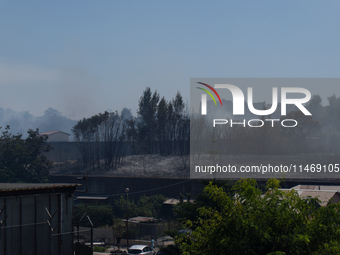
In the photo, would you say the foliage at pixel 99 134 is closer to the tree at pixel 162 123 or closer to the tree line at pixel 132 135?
the tree line at pixel 132 135

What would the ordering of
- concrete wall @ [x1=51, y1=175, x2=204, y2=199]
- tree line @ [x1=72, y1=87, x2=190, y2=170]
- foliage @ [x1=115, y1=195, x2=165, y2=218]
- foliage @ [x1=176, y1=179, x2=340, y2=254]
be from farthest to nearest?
tree line @ [x1=72, y1=87, x2=190, y2=170], concrete wall @ [x1=51, y1=175, x2=204, y2=199], foliage @ [x1=115, y1=195, x2=165, y2=218], foliage @ [x1=176, y1=179, x2=340, y2=254]

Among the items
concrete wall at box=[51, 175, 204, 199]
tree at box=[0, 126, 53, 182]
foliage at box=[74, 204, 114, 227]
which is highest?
tree at box=[0, 126, 53, 182]

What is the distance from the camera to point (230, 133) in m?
38.2

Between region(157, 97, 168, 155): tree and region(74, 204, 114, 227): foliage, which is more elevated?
region(157, 97, 168, 155): tree

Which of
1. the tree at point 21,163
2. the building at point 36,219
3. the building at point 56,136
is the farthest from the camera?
the building at point 56,136

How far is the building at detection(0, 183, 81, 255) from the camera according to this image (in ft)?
27.5

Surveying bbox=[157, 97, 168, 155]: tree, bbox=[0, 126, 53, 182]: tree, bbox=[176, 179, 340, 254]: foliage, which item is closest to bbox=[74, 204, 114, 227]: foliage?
bbox=[0, 126, 53, 182]: tree

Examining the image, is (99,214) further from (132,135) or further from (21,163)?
(132,135)

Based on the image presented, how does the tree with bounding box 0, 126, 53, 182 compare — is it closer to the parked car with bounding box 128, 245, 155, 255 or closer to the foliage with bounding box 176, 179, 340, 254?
the parked car with bounding box 128, 245, 155, 255

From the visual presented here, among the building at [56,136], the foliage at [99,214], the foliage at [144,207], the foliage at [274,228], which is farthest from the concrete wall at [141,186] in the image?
the building at [56,136]

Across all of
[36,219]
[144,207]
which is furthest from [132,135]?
[36,219]

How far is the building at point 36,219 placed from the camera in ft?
27.5

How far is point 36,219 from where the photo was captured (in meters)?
8.86

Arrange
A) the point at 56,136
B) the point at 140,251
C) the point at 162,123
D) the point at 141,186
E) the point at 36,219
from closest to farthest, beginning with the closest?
the point at 36,219
the point at 140,251
the point at 141,186
the point at 162,123
the point at 56,136
